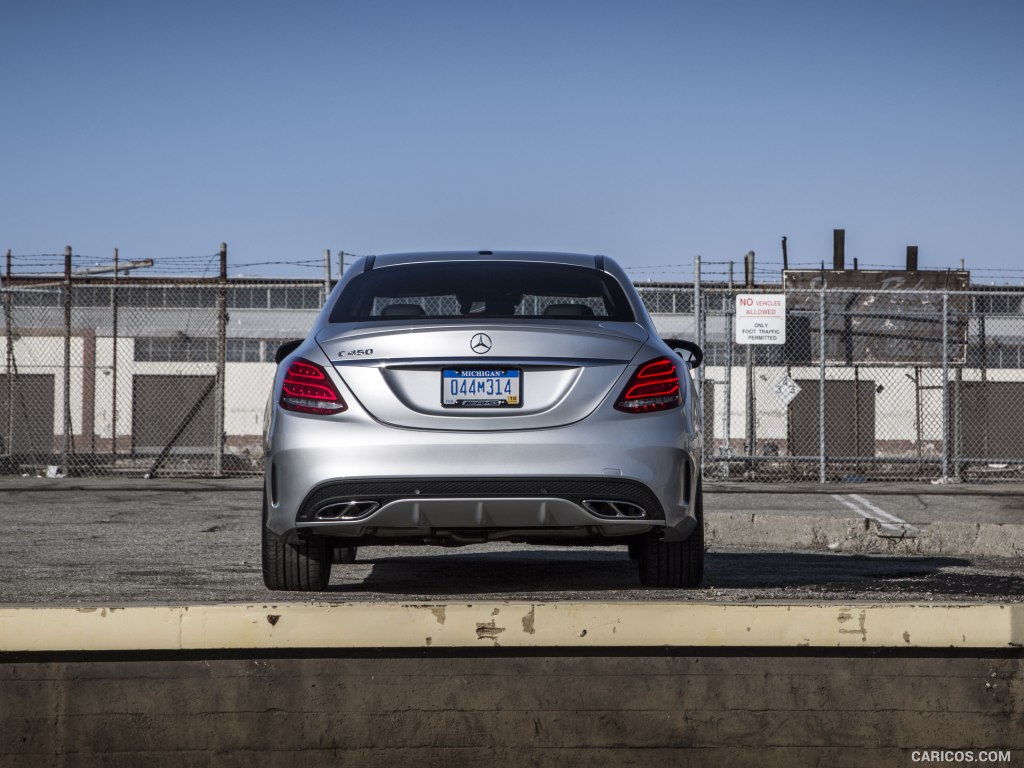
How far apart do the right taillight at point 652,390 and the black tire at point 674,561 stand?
0.68m

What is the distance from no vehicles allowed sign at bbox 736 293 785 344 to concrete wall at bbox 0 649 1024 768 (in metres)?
12.8

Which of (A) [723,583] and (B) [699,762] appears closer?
(B) [699,762]

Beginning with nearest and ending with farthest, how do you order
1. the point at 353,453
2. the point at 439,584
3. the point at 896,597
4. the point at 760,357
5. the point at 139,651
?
the point at 139,651
the point at 353,453
the point at 896,597
the point at 439,584
the point at 760,357

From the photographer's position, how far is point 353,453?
506 cm

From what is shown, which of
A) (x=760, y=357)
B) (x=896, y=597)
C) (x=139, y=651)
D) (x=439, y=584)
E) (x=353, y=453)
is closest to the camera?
(x=139, y=651)

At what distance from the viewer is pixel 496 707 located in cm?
366

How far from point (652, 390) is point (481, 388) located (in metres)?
0.68

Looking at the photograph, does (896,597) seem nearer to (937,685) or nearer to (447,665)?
(937,685)

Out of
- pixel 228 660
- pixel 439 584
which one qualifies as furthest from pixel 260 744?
pixel 439 584

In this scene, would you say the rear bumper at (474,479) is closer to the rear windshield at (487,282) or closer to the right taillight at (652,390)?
the right taillight at (652,390)

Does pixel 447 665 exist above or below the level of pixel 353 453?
below

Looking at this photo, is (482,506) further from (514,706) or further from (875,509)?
(875,509)

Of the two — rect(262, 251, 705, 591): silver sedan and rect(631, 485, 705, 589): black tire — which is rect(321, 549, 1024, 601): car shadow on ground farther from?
rect(262, 251, 705, 591): silver sedan

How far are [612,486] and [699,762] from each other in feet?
5.10
